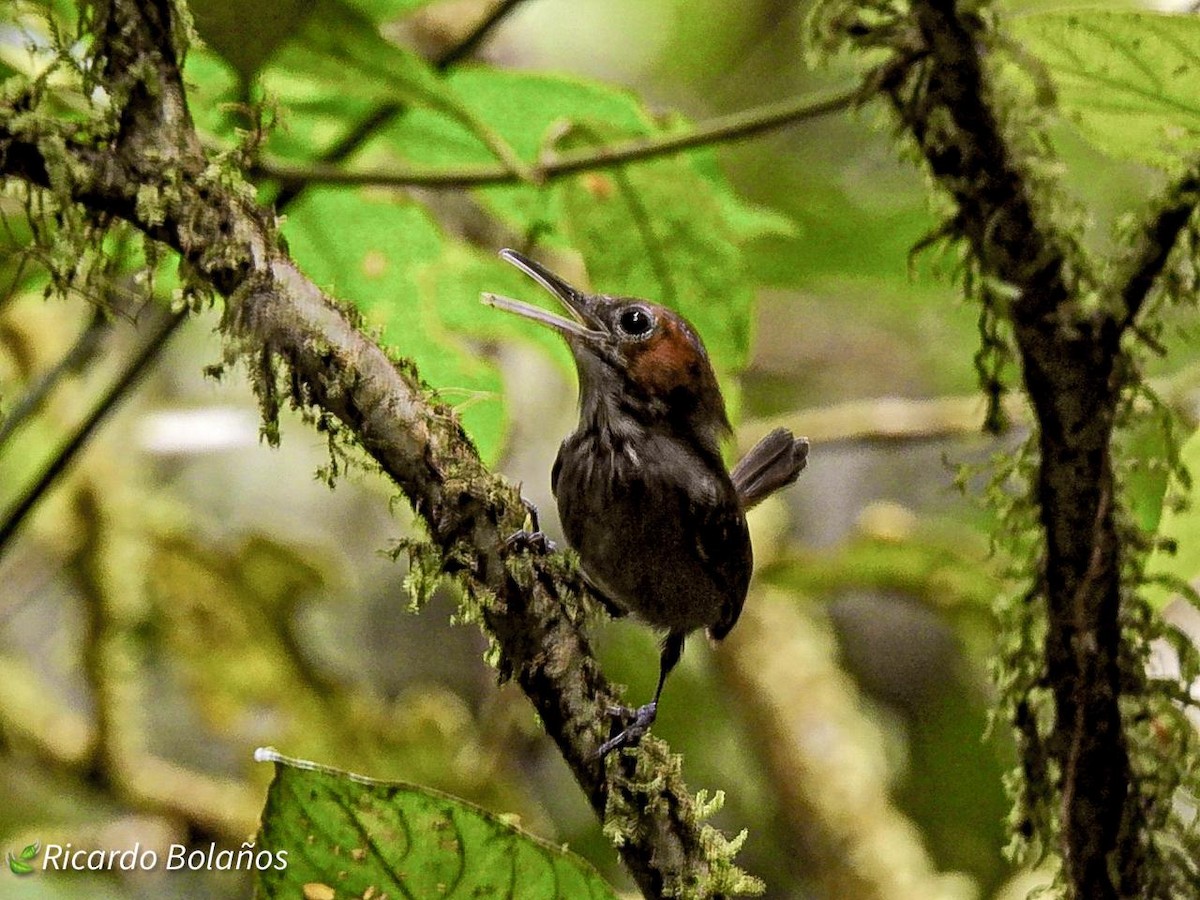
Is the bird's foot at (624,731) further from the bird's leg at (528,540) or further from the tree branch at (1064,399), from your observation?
the tree branch at (1064,399)

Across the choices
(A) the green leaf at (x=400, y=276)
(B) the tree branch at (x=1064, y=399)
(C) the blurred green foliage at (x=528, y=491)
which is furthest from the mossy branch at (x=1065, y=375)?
(A) the green leaf at (x=400, y=276)

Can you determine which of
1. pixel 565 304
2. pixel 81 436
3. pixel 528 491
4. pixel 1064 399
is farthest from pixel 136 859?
pixel 1064 399

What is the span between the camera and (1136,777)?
2.09ft

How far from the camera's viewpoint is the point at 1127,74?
0.61 meters

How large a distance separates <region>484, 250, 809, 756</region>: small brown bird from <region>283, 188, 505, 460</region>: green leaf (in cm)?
8

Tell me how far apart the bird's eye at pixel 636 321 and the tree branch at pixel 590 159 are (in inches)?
4.4

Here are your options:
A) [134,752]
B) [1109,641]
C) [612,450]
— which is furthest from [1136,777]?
[134,752]

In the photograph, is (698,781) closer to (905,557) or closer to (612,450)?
(905,557)

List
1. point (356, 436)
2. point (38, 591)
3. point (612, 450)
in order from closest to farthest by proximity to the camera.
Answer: point (356, 436) < point (612, 450) < point (38, 591)

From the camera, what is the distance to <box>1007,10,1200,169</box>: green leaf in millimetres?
591

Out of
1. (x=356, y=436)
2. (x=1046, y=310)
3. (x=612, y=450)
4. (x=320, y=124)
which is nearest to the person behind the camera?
(x=356, y=436)

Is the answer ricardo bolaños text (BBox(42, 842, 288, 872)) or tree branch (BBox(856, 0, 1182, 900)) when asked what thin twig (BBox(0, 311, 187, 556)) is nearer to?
ricardo bolaños text (BBox(42, 842, 288, 872))

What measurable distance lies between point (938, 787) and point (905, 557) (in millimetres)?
A: 335

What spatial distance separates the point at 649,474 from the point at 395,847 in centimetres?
35
